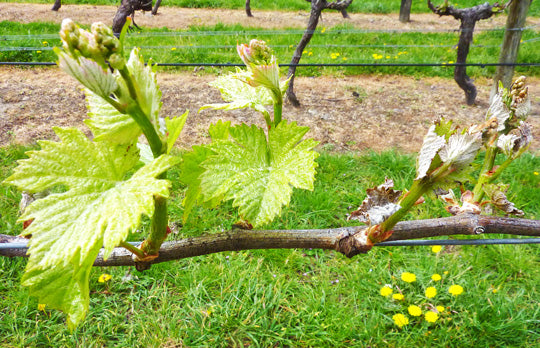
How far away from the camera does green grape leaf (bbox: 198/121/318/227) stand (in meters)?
0.51

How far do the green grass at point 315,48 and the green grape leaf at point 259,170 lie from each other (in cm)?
463

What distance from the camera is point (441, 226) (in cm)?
61

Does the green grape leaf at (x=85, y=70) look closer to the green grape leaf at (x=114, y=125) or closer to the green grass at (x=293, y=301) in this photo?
the green grape leaf at (x=114, y=125)

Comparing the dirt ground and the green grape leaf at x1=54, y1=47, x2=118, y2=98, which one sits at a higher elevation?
the green grape leaf at x1=54, y1=47, x2=118, y2=98

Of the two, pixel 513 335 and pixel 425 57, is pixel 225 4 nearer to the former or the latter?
pixel 425 57

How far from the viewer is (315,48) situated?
5.78 m

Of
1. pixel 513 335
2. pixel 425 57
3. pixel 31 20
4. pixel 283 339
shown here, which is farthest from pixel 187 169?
pixel 31 20

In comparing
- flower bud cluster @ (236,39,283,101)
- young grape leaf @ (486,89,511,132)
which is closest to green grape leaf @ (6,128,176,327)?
flower bud cluster @ (236,39,283,101)

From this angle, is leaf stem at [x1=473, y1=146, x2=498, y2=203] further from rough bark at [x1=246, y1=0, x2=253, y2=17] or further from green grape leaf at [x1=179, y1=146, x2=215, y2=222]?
rough bark at [x1=246, y1=0, x2=253, y2=17]

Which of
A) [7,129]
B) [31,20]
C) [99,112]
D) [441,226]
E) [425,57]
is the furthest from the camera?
[31,20]

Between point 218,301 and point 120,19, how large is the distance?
10.3 feet

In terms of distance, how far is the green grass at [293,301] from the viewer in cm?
206

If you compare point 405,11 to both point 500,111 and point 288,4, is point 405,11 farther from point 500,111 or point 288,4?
point 500,111

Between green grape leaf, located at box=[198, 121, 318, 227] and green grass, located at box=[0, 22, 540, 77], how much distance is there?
4.63m
